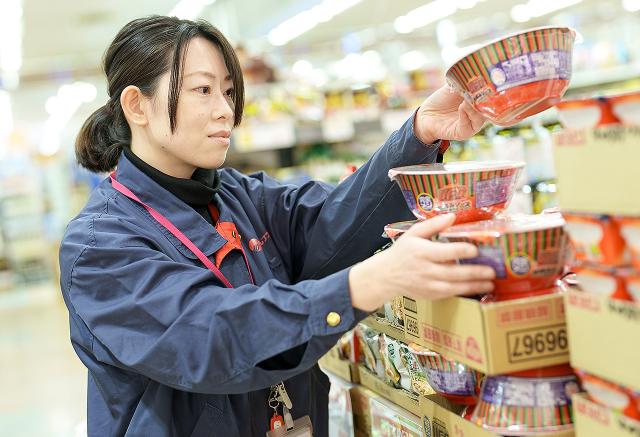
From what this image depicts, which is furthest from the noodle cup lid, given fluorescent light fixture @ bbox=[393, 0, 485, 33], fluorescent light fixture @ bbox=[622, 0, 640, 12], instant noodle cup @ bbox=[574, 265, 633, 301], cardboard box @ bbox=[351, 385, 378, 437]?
fluorescent light fixture @ bbox=[393, 0, 485, 33]

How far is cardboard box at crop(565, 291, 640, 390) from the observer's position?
104 cm

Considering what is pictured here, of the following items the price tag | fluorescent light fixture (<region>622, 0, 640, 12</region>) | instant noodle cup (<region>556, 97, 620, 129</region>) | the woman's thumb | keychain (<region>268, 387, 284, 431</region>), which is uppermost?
fluorescent light fixture (<region>622, 0, 640, 12</region>)

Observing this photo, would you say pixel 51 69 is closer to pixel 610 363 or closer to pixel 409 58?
pixel 409 58

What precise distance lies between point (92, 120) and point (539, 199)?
178 centimetres

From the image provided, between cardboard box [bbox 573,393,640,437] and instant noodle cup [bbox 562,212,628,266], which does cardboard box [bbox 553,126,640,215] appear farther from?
cardboard box [bbox 573,393,640,437]

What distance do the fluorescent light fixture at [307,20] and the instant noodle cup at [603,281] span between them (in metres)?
11.6

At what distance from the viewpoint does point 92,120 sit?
6.46 feet

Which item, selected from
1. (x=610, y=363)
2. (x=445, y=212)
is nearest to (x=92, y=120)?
(x=445, y=212)

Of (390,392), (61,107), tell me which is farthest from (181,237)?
(61,107)

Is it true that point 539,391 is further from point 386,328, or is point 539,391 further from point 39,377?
point 39,377

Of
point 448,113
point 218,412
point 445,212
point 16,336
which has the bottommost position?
point 16,336

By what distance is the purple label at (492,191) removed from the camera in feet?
4.73

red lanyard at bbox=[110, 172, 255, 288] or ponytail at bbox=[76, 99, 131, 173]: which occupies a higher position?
ponytail at bbox=[76, 99, 131, 173]

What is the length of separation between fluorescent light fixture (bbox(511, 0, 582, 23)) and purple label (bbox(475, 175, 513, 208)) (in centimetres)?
1423
